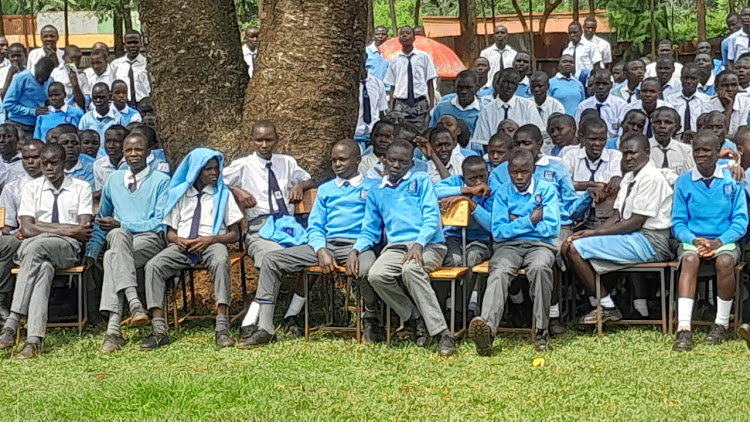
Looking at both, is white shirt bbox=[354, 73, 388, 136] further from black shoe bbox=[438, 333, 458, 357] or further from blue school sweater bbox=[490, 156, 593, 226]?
black shoe bbox=[438, 333, 458, 357]

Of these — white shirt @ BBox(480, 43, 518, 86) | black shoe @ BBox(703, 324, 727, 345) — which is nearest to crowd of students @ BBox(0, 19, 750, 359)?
black shoe @ BBox(703, 324, 727, 345)

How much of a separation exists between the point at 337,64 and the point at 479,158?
1564mm

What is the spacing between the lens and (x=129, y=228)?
8773 millimetres

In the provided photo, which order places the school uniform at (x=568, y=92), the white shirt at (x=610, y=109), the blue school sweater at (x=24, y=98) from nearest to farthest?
the white shirt at (x=610, y=109), the blue school sweater at (x=24, y=98), the school uniform at (x=568, y=92)

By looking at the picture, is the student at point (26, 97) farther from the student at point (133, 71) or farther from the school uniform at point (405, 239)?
the school uniform at point (405, 239)

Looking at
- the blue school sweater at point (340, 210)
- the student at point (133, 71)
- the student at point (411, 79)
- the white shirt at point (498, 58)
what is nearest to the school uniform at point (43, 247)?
the blue school sweater at point (340, 210)

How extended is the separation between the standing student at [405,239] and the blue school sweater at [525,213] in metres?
0.45

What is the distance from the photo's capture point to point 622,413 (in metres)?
6.21

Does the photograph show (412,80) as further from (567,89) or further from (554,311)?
(554,311)

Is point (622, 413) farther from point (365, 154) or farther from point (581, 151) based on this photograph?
point (365, 154)

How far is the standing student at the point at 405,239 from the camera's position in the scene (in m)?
7.97

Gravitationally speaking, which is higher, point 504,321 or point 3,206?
point 3,206

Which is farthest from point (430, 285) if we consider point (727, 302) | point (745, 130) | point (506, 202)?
point (745, 130)

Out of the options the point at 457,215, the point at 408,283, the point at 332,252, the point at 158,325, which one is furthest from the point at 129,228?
the point at 457,215
